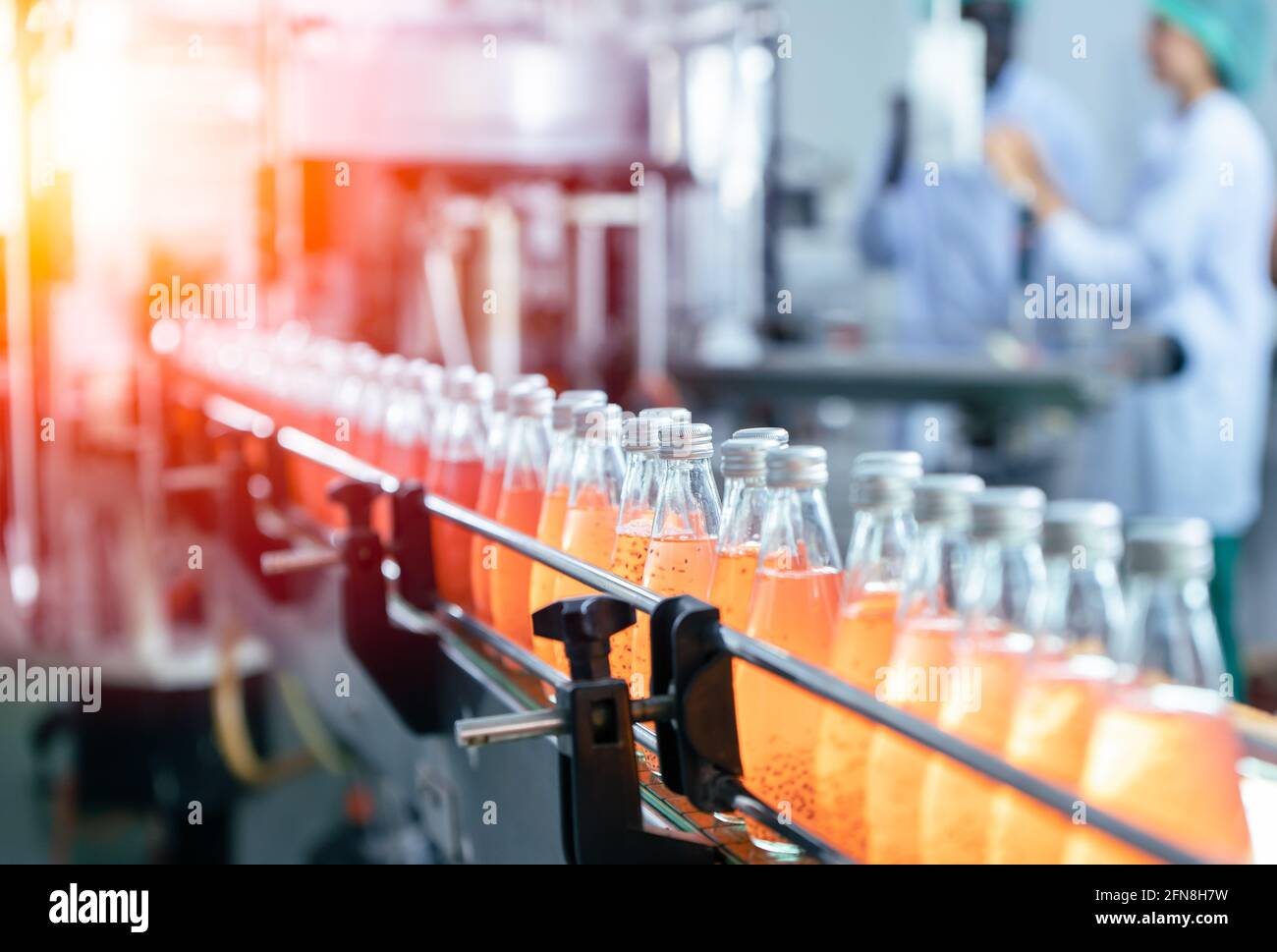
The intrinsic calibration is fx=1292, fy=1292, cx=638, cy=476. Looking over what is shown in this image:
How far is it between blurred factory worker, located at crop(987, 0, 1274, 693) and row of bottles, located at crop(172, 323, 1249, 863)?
1975 millimetres

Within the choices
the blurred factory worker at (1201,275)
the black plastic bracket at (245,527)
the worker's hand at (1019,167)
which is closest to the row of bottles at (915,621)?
the black plastic bracket at (245,527)

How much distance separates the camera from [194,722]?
237cm

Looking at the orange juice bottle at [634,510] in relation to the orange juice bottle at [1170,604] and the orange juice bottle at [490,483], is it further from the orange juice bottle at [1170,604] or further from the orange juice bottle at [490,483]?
the orange juice bottle at [1170,604]

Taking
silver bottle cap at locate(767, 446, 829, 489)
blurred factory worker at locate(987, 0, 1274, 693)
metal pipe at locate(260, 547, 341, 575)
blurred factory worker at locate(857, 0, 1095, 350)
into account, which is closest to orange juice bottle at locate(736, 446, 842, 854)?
silver bottle cap at locate(767, 446, 829, 489)

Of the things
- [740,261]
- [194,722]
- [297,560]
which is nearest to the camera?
[297,560]

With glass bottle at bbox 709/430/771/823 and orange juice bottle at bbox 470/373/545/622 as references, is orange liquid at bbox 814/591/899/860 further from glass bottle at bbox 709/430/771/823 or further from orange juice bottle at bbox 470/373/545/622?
orange juice bottle at bbox 470/373/545/622

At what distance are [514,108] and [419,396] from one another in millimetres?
1595

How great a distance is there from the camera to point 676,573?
0.79m

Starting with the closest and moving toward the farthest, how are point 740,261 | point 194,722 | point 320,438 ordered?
point 320,438 → point 194,722 → point 740,261

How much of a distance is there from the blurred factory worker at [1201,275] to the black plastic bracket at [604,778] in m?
2.11

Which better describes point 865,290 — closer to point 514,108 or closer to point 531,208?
point 531,208

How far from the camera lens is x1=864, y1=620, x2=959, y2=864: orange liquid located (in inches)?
23.4

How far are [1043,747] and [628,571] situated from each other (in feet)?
1.08
